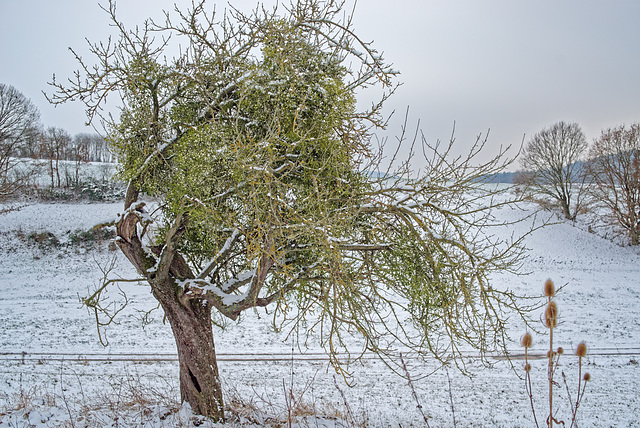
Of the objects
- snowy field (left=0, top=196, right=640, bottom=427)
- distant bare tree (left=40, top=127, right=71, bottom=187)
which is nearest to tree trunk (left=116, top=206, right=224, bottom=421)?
→ snowy field (left=0, top=196, right=640, bottom=427)

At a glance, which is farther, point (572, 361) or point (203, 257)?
point (572, 361)

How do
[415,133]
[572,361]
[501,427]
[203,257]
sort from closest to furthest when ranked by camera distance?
[415,133]
[203,257]
[501,427]
[572,361]

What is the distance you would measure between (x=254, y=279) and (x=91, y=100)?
11.1ft

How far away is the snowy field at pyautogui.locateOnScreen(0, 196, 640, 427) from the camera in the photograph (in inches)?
247

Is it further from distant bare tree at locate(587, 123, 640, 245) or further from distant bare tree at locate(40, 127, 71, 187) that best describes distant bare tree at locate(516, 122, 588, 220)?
distant bare tree at locate(40, 127, 71, 187)

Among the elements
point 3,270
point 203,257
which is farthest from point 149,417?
point 3,270

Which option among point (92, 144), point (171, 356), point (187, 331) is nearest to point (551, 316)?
point (187, 331)

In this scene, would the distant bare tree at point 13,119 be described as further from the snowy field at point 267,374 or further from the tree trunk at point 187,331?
the tree trunk at point 187,331

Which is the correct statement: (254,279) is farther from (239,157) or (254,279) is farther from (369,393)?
(369,393)

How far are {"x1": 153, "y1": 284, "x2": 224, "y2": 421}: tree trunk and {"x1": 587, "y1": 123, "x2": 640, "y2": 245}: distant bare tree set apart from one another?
2695cm

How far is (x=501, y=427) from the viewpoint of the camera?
24.0 feet

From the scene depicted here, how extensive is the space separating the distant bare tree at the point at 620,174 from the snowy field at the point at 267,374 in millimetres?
7491

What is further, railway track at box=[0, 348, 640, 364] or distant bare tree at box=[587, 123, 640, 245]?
distant bare tree at box=[587, 123, 640, 245]

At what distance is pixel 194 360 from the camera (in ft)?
19.1
